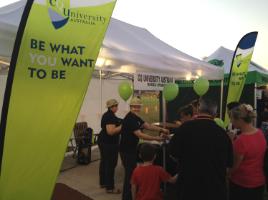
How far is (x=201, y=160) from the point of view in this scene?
2.36 m

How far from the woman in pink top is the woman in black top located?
6.65 ft

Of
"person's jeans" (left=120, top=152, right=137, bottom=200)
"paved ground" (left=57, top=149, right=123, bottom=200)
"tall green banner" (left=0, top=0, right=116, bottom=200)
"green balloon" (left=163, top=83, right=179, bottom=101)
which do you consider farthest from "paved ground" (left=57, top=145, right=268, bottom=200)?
"tall green banner" (left=0, top=0, right=116, bottom=200)

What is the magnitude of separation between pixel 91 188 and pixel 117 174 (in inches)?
34.8

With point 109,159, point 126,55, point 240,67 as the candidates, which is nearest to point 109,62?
point 126,55

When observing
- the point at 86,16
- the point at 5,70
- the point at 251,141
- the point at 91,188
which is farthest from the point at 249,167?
the point at 5,70

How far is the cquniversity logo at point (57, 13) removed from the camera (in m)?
2.35

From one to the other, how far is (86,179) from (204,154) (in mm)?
3510

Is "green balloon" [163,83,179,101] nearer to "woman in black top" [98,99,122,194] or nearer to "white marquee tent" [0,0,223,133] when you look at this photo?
"white marquee tent" [0,0,223,133]

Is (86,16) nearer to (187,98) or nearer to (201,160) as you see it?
(201,160)

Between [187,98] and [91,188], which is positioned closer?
[91,188]

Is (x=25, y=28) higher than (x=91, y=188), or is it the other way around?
(x=25, y=28)

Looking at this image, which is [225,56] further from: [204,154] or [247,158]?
[204,154]

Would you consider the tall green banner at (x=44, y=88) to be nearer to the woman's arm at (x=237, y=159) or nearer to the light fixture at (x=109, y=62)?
the woman's arm at (x=237, y=159)

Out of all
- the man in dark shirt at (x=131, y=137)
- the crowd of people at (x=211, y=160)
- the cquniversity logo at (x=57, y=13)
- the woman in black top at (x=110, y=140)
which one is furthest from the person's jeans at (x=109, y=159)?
the cquniversity logo at (x=57, y=13)
